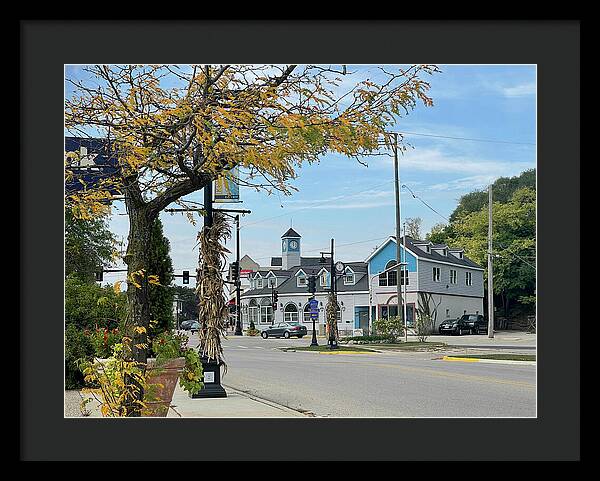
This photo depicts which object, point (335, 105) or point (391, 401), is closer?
point (335, 105)

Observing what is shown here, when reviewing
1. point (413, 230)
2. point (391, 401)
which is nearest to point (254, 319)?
point (413, 230)

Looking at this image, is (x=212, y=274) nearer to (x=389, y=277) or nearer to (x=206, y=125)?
(x=206, y=125)

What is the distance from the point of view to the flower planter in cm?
780

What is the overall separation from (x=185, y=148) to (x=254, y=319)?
106 ft

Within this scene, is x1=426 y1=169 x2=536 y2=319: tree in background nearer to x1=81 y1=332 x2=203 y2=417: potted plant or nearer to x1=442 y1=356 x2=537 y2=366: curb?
x1=442 y1=356 x2=537 y2=366: curb

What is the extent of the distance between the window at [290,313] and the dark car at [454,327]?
6.25 m

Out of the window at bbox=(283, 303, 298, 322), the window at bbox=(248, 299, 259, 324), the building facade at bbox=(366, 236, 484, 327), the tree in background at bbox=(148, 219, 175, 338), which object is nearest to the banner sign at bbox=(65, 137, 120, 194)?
the tree in background at bbox=(148, 219, 175, 338)

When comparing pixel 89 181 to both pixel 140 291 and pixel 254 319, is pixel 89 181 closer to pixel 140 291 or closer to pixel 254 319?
pixel 140 291

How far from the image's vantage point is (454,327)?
112 feet

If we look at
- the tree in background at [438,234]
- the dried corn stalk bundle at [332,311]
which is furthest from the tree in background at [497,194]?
the dried corn stalk bundle at [332,311]

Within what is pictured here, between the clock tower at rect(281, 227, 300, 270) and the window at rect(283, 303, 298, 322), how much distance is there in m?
2.50

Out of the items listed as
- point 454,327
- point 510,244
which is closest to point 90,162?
point 454,327

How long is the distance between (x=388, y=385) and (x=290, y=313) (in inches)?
899
